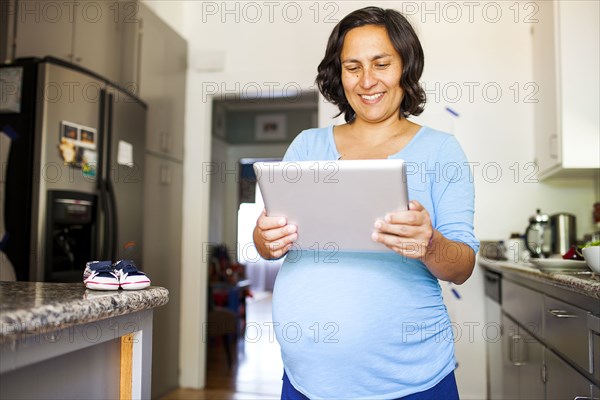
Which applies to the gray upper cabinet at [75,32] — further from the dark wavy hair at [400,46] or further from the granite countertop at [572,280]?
the granite countertop at [572,280]

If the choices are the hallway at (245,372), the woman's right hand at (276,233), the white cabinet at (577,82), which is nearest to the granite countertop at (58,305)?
the woman's right hand at (276,233)

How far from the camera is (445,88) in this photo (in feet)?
11.9

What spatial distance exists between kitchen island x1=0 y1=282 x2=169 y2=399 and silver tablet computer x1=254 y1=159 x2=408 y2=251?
0.31 metres

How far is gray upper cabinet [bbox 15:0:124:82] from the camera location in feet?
8.71

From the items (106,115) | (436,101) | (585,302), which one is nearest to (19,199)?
(106,115)

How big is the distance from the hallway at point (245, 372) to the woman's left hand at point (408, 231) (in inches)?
112

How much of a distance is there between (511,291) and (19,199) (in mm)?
2200

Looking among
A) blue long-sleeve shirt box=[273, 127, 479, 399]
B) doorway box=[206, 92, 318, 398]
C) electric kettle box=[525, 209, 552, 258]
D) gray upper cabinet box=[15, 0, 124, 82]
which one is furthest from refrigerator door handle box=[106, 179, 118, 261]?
doorway box=[206, 92, 318, 398]

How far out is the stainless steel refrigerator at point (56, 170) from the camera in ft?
8.05

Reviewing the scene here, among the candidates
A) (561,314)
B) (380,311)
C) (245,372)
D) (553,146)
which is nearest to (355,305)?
(380,311)

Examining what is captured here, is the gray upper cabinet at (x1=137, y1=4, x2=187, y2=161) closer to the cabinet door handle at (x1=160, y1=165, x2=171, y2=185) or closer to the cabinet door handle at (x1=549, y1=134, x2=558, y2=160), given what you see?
the cabinet door handle at (x1=160, y1=165, x2=171, y2=185)

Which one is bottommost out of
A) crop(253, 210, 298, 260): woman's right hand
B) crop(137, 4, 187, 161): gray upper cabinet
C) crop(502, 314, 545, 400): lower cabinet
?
crop(502, 314, 545, 400): lower cabinet

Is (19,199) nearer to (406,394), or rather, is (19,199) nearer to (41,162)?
(41,162)

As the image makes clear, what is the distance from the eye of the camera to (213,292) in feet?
16.3
